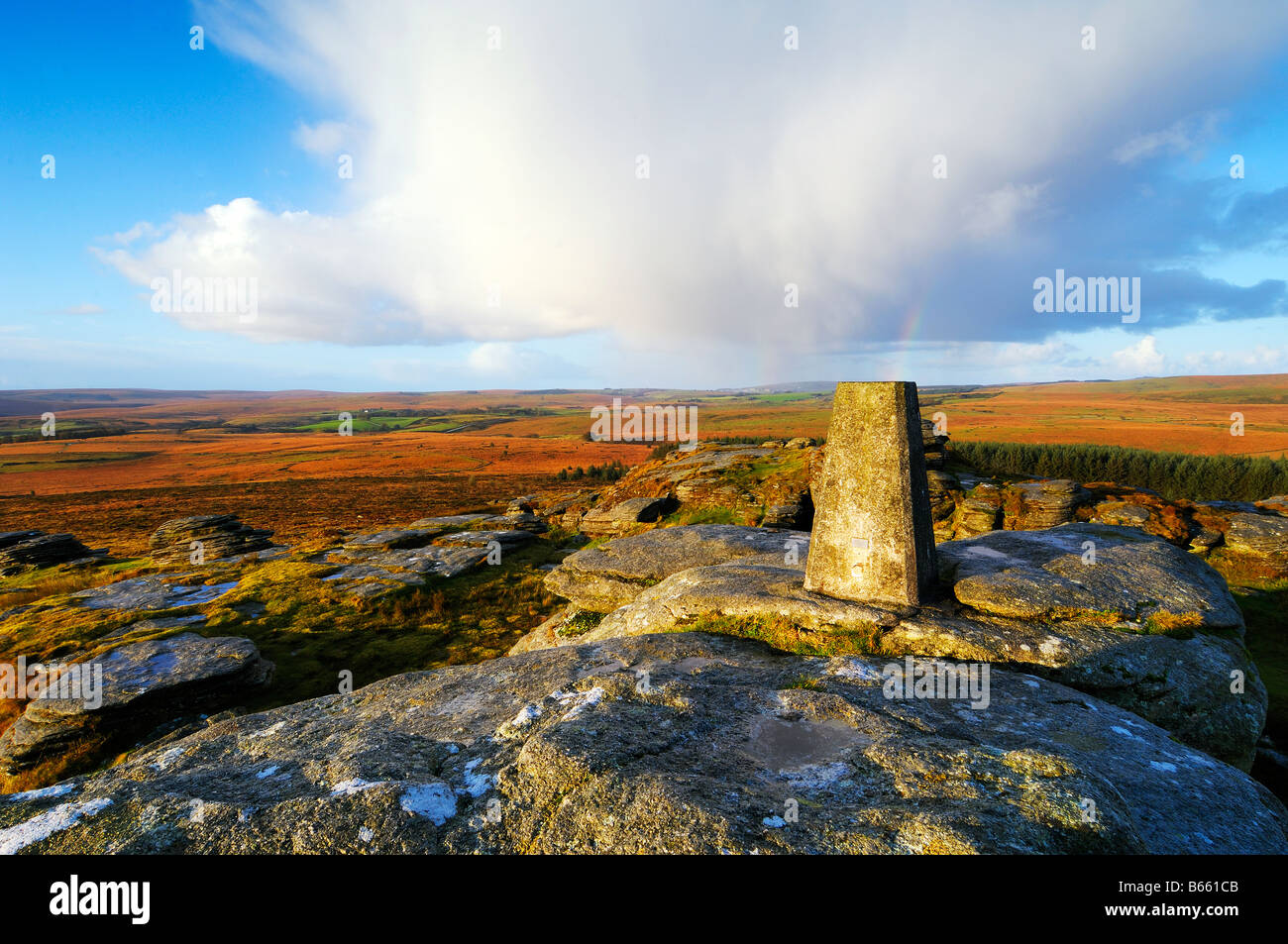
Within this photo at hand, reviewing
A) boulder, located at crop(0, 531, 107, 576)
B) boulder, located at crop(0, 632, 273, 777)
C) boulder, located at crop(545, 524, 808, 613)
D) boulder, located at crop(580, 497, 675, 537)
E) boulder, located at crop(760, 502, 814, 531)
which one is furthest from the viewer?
boulder, located at crop(0, 531, 107, 576)

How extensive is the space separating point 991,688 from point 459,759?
621cm

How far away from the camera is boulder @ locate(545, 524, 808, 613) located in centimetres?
1402

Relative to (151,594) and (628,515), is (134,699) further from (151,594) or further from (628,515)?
(628,515)

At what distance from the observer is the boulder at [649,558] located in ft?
46.0

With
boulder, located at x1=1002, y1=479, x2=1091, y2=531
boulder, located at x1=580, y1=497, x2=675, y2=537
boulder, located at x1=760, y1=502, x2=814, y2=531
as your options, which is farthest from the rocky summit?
boulder, located at x1=580, y1=497, x2=675, y2=537

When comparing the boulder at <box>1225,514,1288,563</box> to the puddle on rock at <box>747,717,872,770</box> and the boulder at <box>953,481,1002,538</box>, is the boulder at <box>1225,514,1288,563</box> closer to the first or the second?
the boulder at <box>953,481,1002,538</box>

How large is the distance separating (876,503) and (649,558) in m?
7.43

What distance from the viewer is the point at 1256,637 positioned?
601 inches

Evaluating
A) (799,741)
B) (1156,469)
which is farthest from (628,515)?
(1156,469)

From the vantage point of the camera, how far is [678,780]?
14.2ft

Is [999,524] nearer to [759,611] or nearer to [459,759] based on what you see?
[759,611]

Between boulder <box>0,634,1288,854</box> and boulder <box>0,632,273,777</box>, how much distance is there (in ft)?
25.6

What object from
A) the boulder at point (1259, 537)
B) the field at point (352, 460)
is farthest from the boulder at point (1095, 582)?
the field at point (352, 460)
